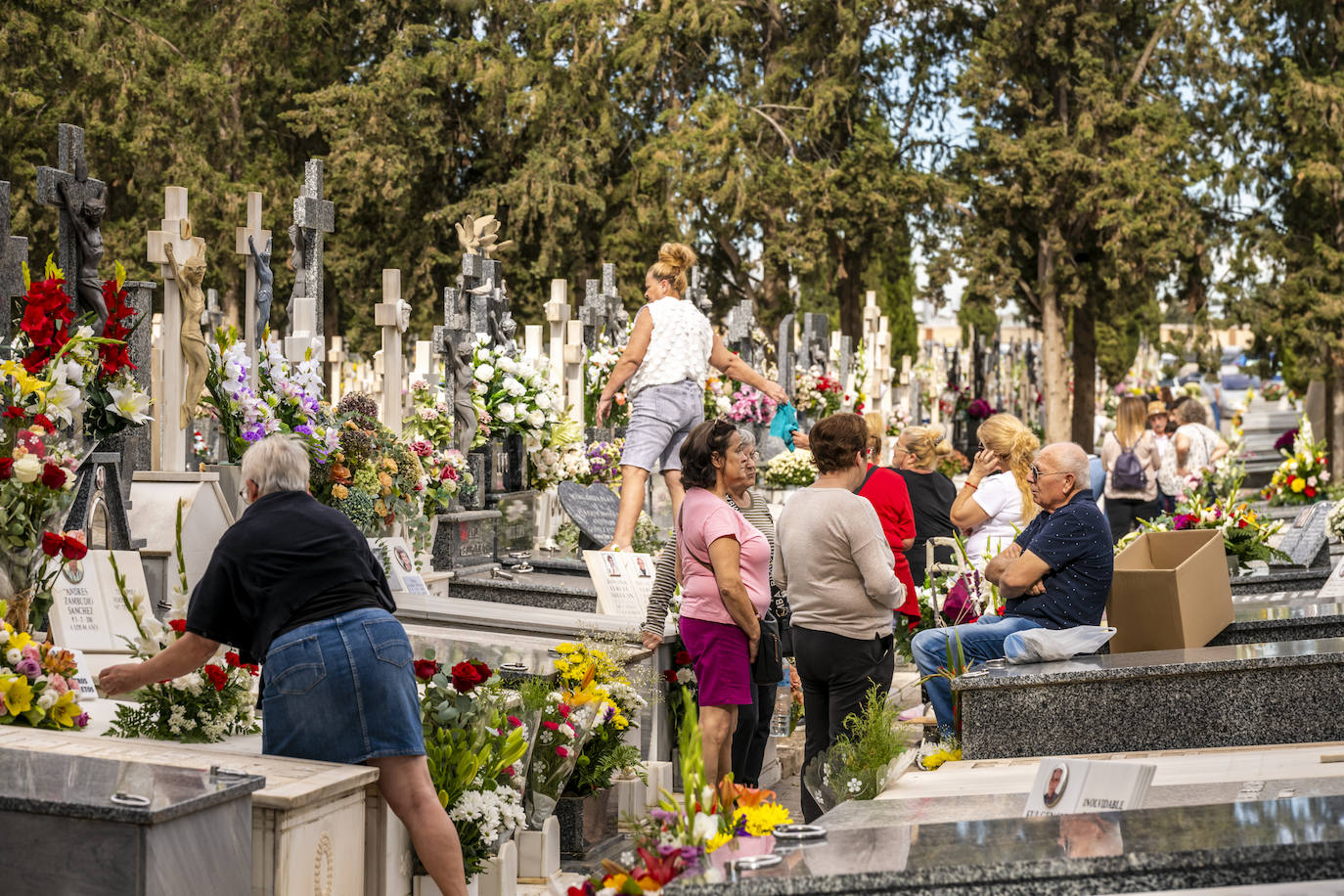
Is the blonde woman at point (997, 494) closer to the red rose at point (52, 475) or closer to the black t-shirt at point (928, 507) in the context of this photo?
the black t-shirt at point (928, 507)

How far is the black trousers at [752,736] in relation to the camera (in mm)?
6133

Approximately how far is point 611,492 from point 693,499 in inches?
177

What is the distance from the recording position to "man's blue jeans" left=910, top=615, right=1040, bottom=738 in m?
5.58

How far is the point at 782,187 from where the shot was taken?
29.3m

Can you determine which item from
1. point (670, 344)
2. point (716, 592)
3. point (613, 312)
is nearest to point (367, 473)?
point (670, 344)

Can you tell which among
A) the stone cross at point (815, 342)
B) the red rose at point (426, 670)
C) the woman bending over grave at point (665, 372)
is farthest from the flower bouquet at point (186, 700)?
the stone cross at point (815, 342)

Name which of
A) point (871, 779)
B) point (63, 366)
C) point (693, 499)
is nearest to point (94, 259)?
point (63, 366)

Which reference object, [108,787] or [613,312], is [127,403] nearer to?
[108,787]

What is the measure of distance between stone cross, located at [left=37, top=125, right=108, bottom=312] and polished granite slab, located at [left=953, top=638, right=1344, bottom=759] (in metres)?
4.15

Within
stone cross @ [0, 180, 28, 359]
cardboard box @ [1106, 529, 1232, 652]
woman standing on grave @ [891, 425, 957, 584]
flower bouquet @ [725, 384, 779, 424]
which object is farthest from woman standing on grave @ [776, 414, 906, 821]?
flower bouquet @ [725, 384, 779, 424]

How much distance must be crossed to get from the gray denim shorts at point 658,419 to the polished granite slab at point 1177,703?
3748mm

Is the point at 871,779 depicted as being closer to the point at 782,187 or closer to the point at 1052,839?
the point at 1052,839

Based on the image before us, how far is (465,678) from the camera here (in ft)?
16.0

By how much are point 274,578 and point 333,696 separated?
0.34m
